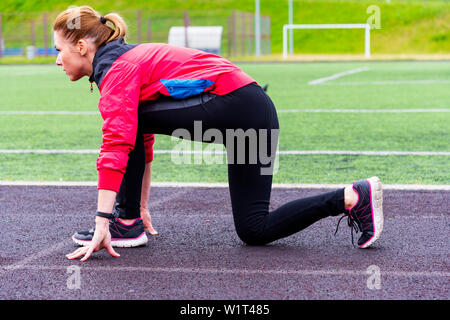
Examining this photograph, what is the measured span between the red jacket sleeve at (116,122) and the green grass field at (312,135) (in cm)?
269

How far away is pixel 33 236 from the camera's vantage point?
423 centimetres

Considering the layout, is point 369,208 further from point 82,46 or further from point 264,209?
point 82,46

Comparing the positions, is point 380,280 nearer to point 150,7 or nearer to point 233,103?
point 233,103

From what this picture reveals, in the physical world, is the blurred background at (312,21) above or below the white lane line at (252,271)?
below

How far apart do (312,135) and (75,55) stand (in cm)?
534

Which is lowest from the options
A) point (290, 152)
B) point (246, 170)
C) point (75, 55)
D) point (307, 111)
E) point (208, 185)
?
point (307, 111)

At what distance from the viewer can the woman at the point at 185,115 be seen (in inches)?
136

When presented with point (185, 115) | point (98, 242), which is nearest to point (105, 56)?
point (185, 115)

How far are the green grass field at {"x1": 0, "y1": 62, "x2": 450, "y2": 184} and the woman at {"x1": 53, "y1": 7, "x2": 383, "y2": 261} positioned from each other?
2.12 meters

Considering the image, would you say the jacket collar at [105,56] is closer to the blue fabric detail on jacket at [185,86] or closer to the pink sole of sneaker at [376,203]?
the blue fabric detail on jacket at [185,86]

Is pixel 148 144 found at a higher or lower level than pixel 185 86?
lower

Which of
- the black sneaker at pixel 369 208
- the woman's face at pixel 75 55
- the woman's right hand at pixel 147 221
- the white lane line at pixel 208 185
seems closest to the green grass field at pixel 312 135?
the white lane line at pixel 208 185

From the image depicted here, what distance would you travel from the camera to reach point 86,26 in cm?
358
